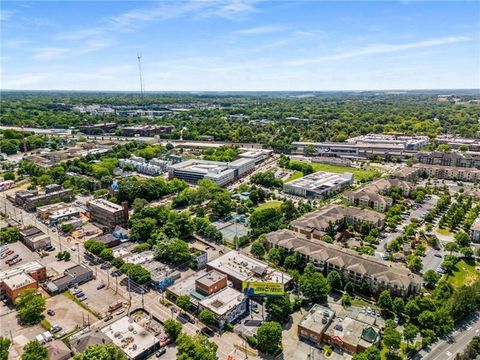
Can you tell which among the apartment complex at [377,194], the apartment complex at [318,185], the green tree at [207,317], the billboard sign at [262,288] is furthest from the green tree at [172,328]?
the apartment complex at [318,185]

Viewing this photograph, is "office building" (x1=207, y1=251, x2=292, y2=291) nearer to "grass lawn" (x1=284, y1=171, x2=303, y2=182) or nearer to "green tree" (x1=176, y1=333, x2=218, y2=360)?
"green tree" (x1=176, y1=333, x2=218, y2=360)

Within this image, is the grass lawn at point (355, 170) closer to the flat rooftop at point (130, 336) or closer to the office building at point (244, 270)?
the office building at point (244, 270)

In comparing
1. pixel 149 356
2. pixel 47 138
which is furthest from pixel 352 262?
pixel 47 138

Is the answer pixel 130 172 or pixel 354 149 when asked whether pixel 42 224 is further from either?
pixel 354 149

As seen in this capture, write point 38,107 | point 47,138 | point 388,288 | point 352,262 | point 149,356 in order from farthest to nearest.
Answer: point 38,107 → point 47,138 → point 352,262 → point 388,288 → point 149,356

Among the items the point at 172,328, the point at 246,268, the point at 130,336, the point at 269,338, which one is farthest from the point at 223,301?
→ the point at 130,336

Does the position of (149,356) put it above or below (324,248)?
below

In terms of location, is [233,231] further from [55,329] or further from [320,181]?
[320,181]

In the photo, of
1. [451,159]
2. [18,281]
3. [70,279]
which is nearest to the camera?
[18,281]
